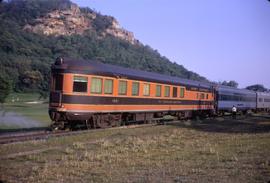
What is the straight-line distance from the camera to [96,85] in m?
19.9

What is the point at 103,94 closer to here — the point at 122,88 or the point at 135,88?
the point at 122,88

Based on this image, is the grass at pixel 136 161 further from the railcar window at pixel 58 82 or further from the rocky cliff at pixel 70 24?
the rocky cliff at pixel 70 24

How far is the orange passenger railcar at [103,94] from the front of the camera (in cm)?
1900

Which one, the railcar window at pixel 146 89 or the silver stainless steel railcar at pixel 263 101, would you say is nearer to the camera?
the railcar window at pixel 146 89

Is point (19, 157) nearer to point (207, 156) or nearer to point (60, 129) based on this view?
point (207, 156)

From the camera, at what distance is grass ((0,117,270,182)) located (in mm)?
9422

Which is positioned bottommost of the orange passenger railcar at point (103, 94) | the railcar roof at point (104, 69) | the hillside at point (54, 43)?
the orange passenger railcar at point (103, 94)

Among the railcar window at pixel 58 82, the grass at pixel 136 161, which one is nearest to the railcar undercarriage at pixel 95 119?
the railcar window at pixel 58 82

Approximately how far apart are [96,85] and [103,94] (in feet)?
2.13

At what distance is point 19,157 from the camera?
12219mm

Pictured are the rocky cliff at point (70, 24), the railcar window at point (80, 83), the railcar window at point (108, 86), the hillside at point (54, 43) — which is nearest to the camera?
the railcar window at point (80, 83)

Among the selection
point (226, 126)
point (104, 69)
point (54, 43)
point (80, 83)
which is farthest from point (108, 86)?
point (54, 43)

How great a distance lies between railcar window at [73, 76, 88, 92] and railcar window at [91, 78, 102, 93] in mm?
415

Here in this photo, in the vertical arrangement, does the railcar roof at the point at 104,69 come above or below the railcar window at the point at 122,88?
above
